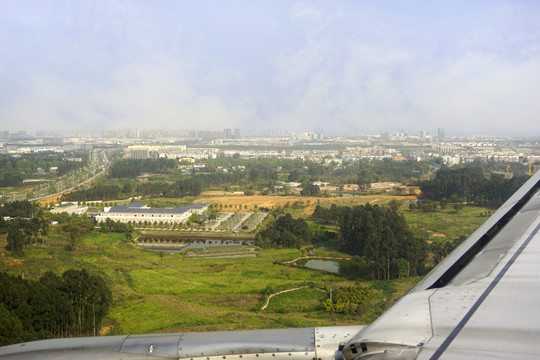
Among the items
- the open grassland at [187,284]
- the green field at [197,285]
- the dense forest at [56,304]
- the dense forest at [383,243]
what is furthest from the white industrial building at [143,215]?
the dense forest at [56,304]

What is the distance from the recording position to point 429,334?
1.02 metres

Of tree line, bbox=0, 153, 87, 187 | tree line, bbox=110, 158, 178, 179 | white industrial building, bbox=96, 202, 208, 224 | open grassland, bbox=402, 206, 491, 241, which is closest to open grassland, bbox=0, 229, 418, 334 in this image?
white industrial building, bbox=96, 202, 208, 224

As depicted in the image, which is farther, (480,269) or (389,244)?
(389,244)

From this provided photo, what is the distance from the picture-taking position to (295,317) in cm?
461

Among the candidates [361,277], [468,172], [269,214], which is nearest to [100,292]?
[361,277]

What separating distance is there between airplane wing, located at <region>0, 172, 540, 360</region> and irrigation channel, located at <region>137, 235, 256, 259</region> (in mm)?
7028

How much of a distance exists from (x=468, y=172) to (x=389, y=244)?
10.7 metres

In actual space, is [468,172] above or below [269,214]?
above

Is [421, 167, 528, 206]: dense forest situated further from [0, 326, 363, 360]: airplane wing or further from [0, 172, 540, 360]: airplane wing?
[0, 326, 363, 360]: airplane wing

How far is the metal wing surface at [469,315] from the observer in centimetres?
93

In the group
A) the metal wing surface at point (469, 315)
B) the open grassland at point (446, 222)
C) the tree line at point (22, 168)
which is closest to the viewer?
the metal wing surface at point (469, 315)

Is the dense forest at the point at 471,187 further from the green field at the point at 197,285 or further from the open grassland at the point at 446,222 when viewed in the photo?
the green field at the point at 197,285

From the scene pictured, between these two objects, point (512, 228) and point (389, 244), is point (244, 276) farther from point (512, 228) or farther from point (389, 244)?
point (512, 228)

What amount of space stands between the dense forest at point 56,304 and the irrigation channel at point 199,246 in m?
→ 3.98
